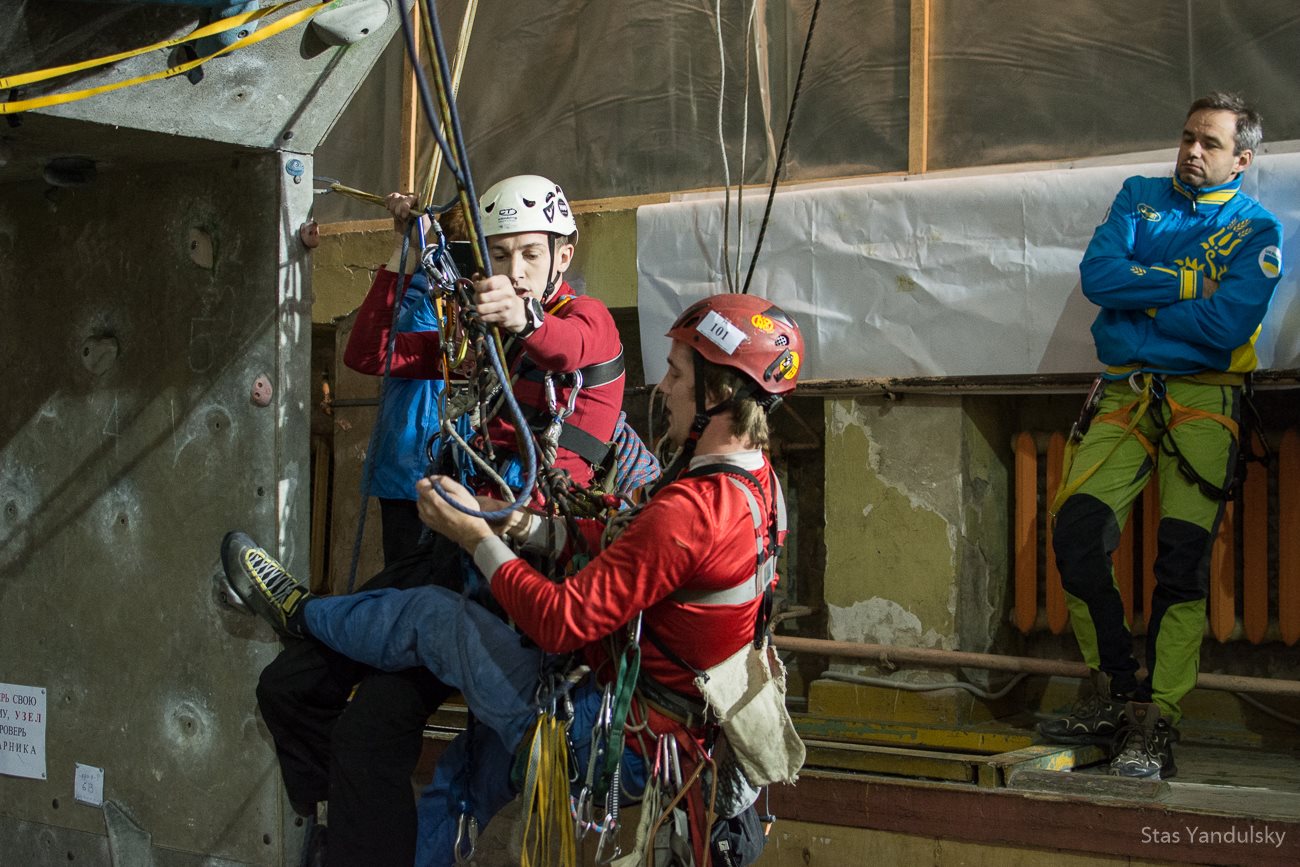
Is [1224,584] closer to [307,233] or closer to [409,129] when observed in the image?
[307,233]

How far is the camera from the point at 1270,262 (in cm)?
490

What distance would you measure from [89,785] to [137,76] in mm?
2462

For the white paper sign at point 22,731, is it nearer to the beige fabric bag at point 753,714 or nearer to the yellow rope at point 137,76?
the yellow rope at point 137,76

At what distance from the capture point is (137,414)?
4887mm

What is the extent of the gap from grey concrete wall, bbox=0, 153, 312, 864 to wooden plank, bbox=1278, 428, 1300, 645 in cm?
381

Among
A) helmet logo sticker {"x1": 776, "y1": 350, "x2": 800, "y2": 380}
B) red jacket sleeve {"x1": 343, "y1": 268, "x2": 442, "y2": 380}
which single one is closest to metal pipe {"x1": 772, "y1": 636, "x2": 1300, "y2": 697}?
red jacket sleeve {"x1": 343, "y1": 268, "x2": 442, "y2": 380}

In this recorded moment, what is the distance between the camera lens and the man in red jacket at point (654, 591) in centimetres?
328

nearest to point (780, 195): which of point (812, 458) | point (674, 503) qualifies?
point (812, 458)

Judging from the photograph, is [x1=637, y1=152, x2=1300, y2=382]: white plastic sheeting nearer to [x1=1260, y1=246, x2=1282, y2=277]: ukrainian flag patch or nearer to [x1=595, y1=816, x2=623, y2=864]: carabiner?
[x1=1260, y1=246, x2=1282, y2=277]: ukrainian flag patch

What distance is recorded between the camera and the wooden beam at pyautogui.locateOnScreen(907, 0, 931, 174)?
634 cm

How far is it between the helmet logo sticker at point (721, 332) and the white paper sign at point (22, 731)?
121 inches

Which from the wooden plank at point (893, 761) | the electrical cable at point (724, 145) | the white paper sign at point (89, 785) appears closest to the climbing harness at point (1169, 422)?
the wooden plank at point (893, 761)

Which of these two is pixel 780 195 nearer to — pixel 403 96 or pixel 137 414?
pixel 403 96

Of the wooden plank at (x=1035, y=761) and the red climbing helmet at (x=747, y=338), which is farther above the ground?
the red climbing helmet at (x=747, y=338)
